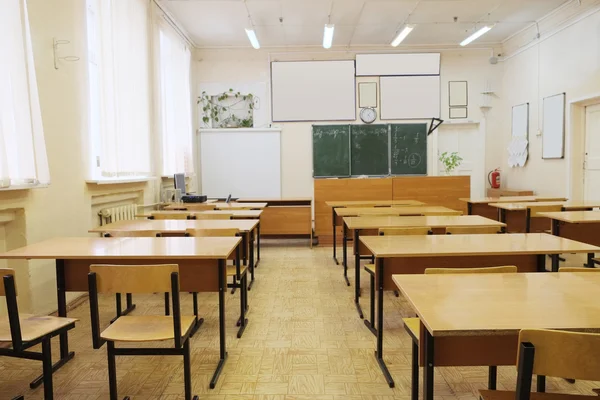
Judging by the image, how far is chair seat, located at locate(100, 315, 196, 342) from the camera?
199cm

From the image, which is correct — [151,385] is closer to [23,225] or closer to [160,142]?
[23,225]

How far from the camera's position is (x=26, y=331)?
2068 mm

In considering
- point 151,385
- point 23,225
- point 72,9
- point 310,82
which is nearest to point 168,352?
point 151,385

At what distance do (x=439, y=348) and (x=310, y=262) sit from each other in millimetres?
4093

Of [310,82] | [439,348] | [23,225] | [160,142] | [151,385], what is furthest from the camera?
[310,82]

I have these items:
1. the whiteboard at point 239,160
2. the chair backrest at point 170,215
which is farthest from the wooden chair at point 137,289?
the whiteboard at point 239,160

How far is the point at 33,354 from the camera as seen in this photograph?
2.04 m

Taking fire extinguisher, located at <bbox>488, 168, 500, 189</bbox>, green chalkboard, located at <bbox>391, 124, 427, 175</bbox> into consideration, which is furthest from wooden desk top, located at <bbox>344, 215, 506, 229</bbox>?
fire extinguisher, located at <bbox>488, 168, 500, 189</bbox>

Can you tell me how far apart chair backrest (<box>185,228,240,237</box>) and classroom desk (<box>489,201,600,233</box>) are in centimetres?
329

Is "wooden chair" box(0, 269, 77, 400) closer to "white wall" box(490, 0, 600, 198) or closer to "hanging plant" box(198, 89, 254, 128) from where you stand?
"hanging plant" box(198, 89, 254, 128)

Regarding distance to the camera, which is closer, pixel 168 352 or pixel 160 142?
pixel 168 352

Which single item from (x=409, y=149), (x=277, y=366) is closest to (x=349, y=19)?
(x=409, y=149)

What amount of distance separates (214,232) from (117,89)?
8.57ft

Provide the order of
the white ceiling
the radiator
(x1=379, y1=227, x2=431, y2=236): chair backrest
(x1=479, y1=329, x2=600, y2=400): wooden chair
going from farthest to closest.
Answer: the white ceiling → the radiator → (x1=379, y1=227, x2=431, y2=236): chair backrest → (x1=479, y1=329, x2=600, y2=400): wooden chair
